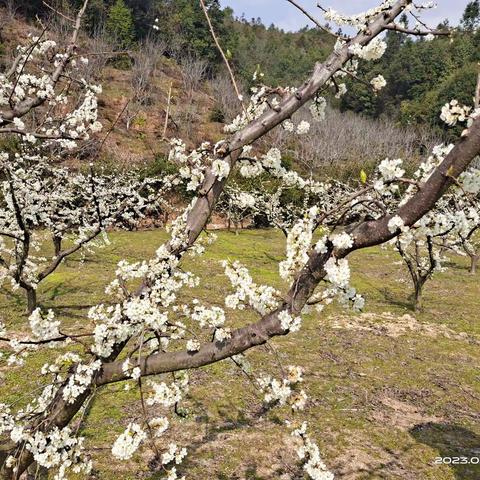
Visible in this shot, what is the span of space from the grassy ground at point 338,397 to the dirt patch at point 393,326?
0.10 feet

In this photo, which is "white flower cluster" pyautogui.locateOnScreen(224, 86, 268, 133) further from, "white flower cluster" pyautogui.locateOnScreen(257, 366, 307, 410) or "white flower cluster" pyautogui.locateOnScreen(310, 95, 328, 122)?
"white flower cluster" pyautogui.locateOnScreen(257, 366, 307, 410)

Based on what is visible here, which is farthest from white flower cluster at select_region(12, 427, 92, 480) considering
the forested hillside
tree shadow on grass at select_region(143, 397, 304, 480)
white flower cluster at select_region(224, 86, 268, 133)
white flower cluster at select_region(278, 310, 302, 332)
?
the forested hillside

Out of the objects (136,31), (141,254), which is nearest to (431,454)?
(141,254)

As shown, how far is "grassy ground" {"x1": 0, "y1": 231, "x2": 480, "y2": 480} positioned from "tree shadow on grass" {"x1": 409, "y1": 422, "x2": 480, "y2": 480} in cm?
2

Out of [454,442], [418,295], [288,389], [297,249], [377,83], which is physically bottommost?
[454,442]

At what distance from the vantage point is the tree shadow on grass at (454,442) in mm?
5645

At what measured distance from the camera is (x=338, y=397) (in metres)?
7.30

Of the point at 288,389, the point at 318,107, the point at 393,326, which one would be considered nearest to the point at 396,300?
the point at 393,326

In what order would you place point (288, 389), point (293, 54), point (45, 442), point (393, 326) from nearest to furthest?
point (288, 389) < point (45, 442) < point (393, 326) < point (293, 54)

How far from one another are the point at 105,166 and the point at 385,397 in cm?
2458

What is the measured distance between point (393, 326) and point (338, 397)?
3950mm

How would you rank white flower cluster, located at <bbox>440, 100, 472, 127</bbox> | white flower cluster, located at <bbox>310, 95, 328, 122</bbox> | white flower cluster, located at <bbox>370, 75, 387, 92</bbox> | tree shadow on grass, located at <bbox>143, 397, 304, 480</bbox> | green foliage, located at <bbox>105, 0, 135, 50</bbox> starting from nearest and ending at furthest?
white flower cluster, located at <bbox>440, 100, 472, 127</bbox>, white flower cluster, located at <bbox>370, 75, 387, 92</bbox>, white flower cluster, located at <bbox>310, 95, 328, 122</bbox>, tree shadow on grass, located at <bbox>143, 397, 304, 480</bbox>, green foliage, located at <bbox>105, 0, 135, 50</bbox>

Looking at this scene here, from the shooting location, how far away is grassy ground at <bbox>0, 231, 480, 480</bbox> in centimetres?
555

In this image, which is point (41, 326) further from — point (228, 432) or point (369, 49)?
point (228, 432)
